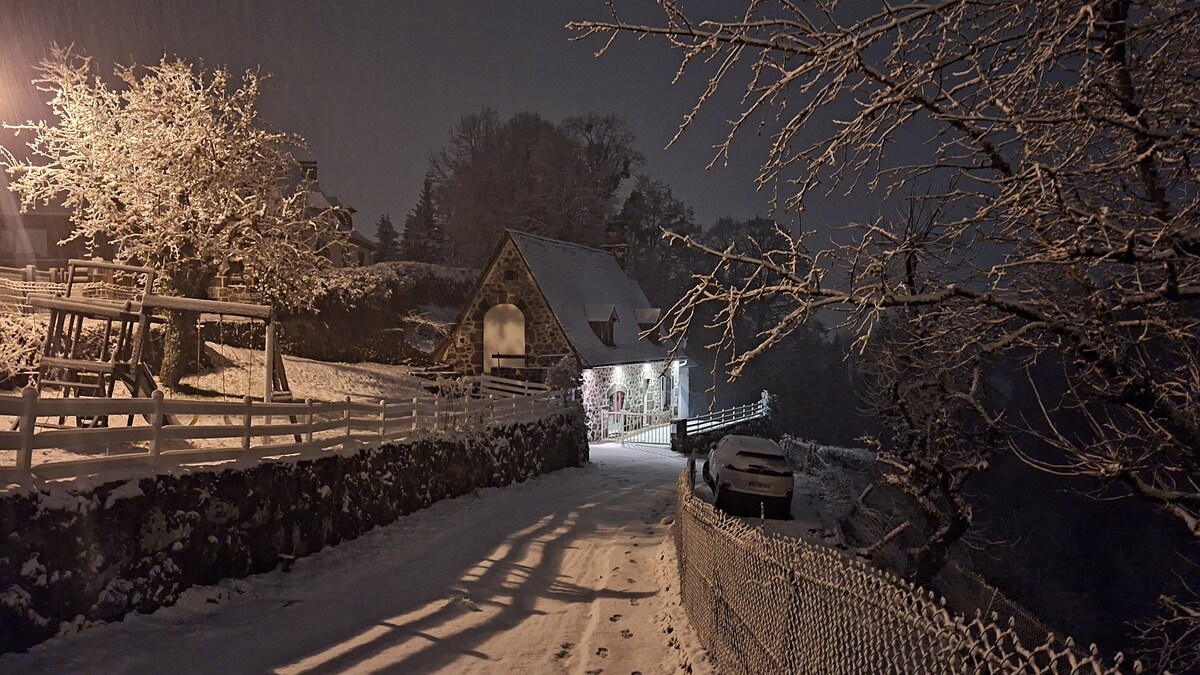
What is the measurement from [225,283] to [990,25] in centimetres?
2777

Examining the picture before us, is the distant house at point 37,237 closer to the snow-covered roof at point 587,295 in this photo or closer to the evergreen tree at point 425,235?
the snow-covered roof at point 587,295

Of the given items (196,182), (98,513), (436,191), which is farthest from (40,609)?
(436,191)

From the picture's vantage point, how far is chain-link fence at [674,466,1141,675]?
122 inches

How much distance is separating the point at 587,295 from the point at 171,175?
63.5 feet

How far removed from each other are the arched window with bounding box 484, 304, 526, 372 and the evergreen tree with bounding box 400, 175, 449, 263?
22.2m

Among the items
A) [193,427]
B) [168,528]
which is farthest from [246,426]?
[168,528]

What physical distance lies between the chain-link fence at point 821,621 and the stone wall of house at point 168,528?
643cm

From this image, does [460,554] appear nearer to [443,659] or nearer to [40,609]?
[443,659]

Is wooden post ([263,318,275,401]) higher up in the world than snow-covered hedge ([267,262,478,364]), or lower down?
lower down

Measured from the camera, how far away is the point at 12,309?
17.9m

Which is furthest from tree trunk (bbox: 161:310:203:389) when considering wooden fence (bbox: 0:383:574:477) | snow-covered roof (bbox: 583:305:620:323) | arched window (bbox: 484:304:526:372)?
snow-covered roof (bbox: 583:305:620:323)

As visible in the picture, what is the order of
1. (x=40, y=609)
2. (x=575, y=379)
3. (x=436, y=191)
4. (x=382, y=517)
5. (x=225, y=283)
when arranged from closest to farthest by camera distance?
(x=40, y=609)
(x=382, y=517)
(x=225, y=283)
(x=575, y=379)
(x=436, y=191)

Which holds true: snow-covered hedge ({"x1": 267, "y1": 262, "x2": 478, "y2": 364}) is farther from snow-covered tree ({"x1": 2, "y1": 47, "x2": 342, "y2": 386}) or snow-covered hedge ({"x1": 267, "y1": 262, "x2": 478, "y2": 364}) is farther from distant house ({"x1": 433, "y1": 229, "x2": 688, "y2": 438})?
snow-covered tree ({"x1": 2, "y1": 47, "x2": 342, "y2": 386})

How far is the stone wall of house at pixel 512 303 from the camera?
30656mm
